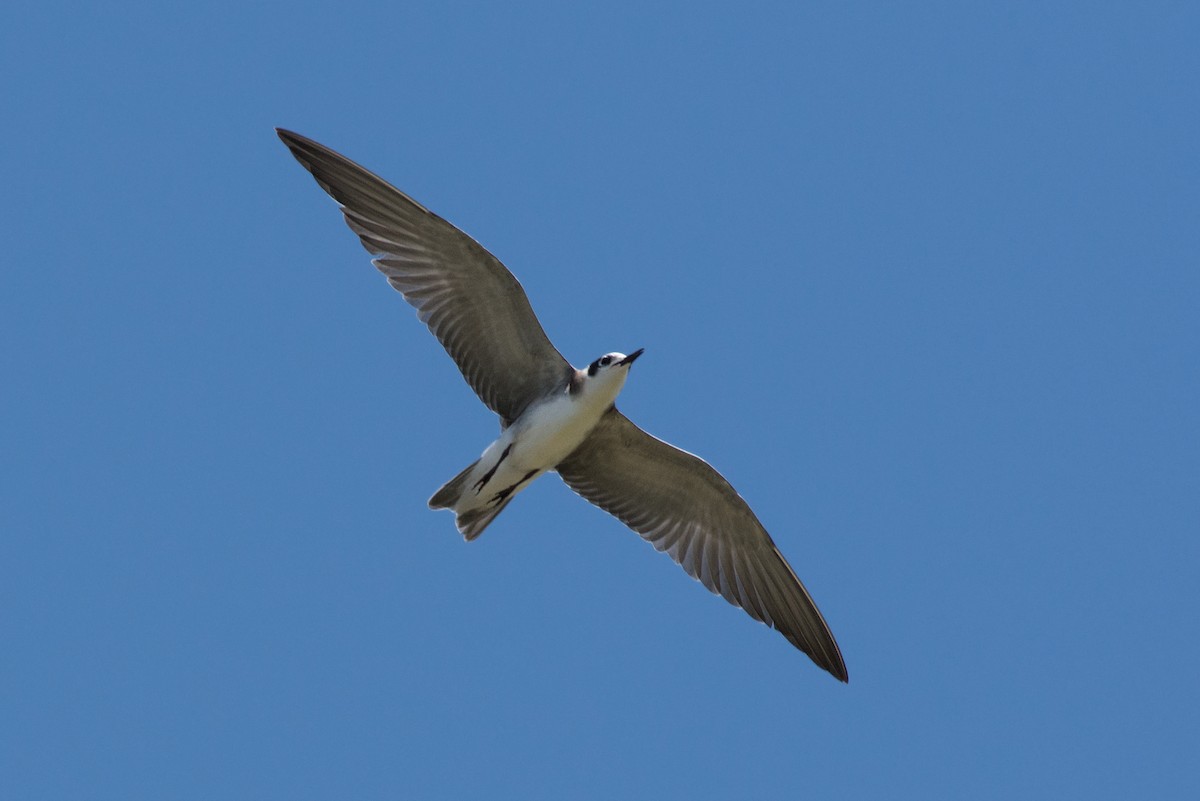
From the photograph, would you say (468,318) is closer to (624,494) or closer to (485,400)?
(485,400)

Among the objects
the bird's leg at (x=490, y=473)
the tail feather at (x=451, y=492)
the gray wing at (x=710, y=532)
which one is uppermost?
the gray wing at (x=710, y=532)

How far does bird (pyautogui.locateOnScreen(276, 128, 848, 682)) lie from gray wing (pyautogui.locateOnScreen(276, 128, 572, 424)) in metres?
0.01

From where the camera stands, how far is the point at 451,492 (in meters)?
12.9

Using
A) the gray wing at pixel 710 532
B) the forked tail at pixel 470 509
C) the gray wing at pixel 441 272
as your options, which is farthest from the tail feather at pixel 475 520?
the gray wing at pixel 441 272

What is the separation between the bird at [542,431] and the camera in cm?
1260

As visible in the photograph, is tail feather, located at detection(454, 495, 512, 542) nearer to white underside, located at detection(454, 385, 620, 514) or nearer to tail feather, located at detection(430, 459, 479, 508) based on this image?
white underside, located at detection(454, 385, 620, 514)

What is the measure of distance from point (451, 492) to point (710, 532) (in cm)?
238

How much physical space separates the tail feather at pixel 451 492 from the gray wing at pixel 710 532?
1.02 meters

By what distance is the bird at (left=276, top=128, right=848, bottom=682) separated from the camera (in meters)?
12.6

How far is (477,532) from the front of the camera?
1316 cm

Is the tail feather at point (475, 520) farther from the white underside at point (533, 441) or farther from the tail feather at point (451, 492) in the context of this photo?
the tail feather at point (451, 492)

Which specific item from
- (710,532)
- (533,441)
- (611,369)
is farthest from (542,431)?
(710,532)

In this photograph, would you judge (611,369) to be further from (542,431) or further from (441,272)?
(441,272)

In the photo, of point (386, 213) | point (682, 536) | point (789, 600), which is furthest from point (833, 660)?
point (386, 213)
